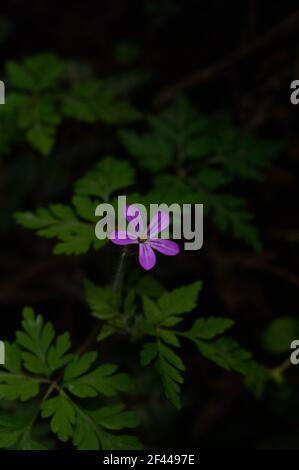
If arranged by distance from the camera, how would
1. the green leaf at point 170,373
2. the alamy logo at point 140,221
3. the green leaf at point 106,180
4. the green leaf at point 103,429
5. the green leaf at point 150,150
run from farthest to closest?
1. the green leaf at point 150,150
2. the green leaf at point 106,180
3. the alamy logo at point 140,221
4. the green leaf at point 103,429
5. the green leaf at point 170,373

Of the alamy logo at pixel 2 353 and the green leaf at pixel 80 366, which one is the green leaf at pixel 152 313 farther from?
the alamy logo at pixel 2 353

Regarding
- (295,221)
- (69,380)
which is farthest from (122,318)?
(295,221)

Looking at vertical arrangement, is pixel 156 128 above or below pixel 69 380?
above

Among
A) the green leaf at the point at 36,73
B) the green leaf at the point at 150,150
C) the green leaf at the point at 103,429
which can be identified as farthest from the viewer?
the green leaf at the point at 36,73

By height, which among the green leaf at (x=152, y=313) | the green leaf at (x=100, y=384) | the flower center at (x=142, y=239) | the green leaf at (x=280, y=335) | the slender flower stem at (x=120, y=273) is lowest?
the green leaf at (x=100, y=384)

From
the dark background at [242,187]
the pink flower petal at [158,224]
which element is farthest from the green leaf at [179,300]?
the dark background at [242,187]

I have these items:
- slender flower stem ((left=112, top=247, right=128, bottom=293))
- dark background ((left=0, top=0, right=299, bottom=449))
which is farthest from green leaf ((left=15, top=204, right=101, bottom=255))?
dark background ((left=0, top=0, right=299, bottom=449))

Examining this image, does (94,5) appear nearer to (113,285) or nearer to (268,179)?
(268,179)
